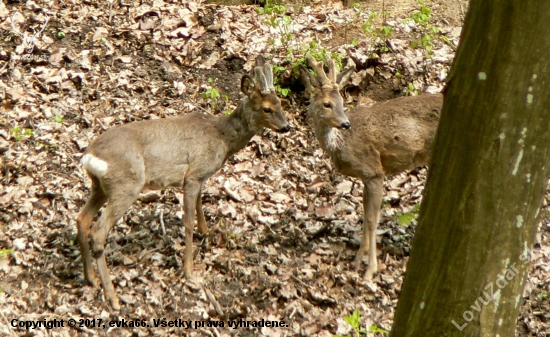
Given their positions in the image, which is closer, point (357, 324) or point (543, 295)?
point (357, 324)

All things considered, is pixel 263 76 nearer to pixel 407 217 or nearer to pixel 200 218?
pixel 200 218

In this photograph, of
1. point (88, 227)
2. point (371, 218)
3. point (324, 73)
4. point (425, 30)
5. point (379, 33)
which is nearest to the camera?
point (88, 227)

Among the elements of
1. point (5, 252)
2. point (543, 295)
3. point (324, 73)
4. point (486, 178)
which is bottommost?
point (5, 252)

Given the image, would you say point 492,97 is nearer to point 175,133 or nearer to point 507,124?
point 507,124

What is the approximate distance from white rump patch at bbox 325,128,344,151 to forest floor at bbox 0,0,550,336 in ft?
2.89

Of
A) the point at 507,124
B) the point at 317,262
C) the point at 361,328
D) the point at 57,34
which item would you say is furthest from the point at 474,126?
the point at 57,34

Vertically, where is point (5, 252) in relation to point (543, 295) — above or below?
below

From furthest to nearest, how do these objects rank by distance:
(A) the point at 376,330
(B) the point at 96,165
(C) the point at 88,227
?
(C) the point at 88,227, (B) the point at 96,165, (A) the point at 376,330

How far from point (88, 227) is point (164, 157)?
1.09 metres

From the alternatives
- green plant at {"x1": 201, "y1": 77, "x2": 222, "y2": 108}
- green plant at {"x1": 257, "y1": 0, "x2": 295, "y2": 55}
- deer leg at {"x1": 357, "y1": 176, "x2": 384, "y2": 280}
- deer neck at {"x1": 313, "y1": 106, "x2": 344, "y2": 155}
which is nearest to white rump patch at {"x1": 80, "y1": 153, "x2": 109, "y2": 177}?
deer neck at {"x1": 313, "y1": 106, "x2": 344, "y2": 155}

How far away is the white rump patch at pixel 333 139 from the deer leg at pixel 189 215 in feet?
5.37

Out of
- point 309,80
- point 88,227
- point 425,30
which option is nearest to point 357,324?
point 88,227

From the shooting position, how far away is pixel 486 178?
3375mm

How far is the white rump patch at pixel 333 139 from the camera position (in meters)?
7.75
